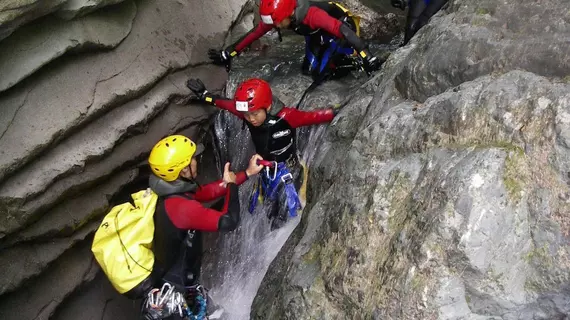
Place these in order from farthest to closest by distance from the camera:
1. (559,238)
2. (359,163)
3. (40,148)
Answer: (40,148)
(359,163)
(559,238)

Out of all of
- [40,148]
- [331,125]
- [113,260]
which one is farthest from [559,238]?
[40,148]

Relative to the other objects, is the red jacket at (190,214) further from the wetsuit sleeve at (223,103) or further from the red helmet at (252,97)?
the wetsuit sleeve at (223,103)

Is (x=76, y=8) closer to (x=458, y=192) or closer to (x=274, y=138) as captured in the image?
(x=274, y=138)

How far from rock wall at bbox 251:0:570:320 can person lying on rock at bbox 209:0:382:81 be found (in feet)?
4.76

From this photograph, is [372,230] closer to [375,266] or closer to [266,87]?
[375,266]

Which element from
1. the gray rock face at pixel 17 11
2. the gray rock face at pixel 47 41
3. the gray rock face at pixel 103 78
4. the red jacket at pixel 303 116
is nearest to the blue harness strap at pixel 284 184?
the red jacket at pixel 303 116

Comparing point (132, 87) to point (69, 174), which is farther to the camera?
point (132, 87)

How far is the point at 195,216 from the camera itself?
14.3 ft

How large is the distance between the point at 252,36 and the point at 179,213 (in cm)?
334

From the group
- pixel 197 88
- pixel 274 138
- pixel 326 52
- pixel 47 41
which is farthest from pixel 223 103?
pixel 47 41

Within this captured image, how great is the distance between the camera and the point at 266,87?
17.7 feet

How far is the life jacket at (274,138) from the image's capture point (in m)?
5.58

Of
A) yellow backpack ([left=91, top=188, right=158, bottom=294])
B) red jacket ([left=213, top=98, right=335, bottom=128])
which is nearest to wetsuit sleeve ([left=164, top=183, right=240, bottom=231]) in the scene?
yellow backpack ([left=91, top=188, right=158, bottom=294])

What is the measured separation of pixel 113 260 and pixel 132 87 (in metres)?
2.56
